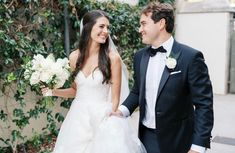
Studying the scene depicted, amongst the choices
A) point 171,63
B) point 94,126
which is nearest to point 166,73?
point 171,63

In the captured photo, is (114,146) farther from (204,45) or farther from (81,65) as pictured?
(204,45)

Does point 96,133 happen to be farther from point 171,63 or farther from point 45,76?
point 171,63

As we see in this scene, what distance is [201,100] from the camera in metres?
2.17

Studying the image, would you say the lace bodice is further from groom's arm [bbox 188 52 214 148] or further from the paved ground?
the paved ground

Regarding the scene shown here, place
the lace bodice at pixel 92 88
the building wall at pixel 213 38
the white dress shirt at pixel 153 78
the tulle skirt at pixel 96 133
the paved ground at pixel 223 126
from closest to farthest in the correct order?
the white dress shirt at pixel 153 78 → the tulle skirt at pixel 96 133 → the lace bodice at pixel 92 88 → the paved ground at pixel 223 126 → the building wall at pixel 213 38

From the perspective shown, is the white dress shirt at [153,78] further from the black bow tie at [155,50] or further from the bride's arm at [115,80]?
the bride's arm at [115,80]

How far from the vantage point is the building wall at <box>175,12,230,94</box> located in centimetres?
970

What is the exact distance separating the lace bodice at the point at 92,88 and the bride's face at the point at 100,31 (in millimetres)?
283

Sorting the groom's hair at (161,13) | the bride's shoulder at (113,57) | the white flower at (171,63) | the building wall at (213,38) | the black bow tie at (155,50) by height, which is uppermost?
the groom's hair at (161,13)

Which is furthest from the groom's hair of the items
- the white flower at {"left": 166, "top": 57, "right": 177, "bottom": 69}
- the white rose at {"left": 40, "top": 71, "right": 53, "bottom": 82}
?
the white rose at {"left": 40, "top": 71, "right": 53, "bottom": 82}

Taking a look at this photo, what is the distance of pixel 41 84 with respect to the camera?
289 cm

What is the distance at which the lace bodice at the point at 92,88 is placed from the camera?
3.24 m

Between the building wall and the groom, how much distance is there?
7698 millimetres

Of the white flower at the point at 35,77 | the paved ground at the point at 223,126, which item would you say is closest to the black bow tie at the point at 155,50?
the white flower at the point at 35,77
